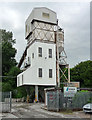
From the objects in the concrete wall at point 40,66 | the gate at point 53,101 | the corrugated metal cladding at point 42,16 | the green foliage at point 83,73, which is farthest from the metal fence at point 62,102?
the green foliage at point 83,73

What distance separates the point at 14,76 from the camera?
147 feet

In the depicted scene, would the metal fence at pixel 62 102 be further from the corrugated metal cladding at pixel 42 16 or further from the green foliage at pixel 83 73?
the green foliage at pixel 83 73

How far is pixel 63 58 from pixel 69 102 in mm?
17393

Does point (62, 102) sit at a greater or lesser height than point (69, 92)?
lesser

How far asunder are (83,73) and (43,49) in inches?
697

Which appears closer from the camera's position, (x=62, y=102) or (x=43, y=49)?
(x=62, y=102)

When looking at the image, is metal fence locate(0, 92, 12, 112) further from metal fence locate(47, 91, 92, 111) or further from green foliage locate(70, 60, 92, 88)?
green foliage locate(70, 60, 92, 88)

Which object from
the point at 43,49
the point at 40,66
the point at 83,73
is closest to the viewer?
the point at 40,66

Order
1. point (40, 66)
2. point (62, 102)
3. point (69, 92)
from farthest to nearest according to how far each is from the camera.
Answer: point (40, 66), point (69, 92), point (62, 102)

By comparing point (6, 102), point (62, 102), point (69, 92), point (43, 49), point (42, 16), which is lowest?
point (62, 102)

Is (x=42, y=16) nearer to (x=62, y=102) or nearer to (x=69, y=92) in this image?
(x=69, y=92)

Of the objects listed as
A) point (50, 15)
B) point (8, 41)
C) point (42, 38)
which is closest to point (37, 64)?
point (42, 38)

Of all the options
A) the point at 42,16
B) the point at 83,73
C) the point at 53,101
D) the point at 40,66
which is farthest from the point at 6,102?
the point at 83,73

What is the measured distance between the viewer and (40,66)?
33719 mm
